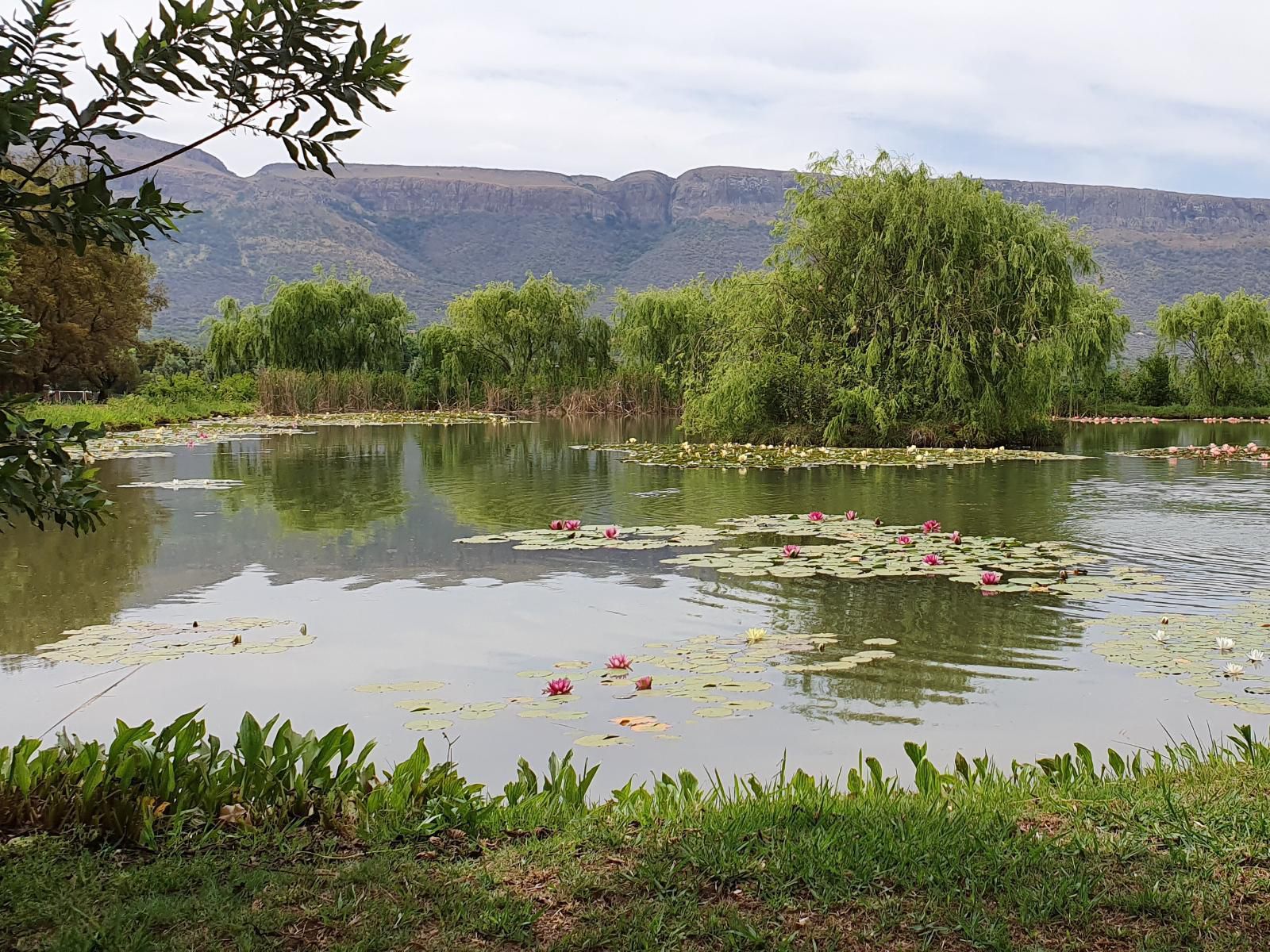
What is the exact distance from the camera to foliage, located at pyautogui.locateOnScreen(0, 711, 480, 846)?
116 inches

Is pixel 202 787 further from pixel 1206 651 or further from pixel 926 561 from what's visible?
pixel 926 561

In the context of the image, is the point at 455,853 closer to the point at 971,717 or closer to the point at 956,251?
the point at 971,717

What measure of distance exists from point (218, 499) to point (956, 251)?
14.3 meters

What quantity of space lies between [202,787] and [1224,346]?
40497 mm

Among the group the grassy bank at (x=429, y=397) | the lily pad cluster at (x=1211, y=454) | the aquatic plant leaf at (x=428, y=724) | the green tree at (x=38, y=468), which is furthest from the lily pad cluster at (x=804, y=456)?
the grassy bank at (x=429, y=397)

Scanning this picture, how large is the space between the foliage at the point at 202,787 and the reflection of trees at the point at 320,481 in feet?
22.0

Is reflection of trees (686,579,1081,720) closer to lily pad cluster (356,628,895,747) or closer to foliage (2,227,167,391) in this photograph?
lily pad cluster (356,628,895,747)

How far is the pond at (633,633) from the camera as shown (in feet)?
13.9

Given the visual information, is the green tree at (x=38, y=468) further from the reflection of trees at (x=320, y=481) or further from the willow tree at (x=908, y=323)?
the willow tree at (x=908, y=323)

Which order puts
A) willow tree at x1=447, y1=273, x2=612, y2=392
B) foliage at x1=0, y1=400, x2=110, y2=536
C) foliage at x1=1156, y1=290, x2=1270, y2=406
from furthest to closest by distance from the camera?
willow tree at x1=447, y1=273, x2=612, y2=392 → foliage at x1=1156, y1=290, x2=1270, y2=406 → foliage at x1=0, y1=400, x2=110, y2=536

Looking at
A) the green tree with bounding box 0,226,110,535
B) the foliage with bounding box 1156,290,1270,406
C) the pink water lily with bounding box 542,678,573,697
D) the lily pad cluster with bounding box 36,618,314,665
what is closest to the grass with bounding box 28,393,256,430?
the lily pad cluster with bounding box 36,618,314,665

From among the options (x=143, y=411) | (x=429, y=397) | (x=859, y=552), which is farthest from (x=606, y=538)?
(x=429, y=397)

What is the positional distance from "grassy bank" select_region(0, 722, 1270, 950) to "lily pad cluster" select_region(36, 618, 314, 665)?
89.7 inches

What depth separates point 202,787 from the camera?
306 cm
